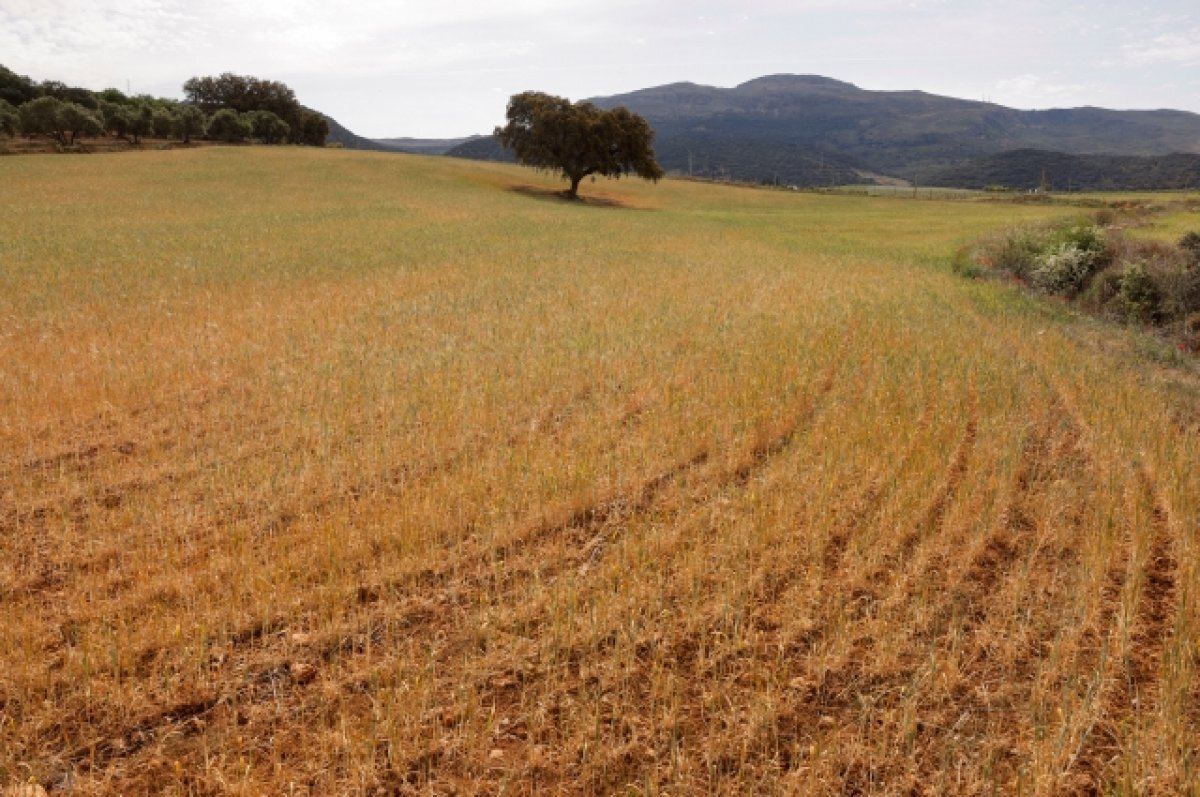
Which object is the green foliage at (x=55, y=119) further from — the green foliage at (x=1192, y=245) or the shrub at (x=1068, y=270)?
the green foliage at (x=1192, y=245)

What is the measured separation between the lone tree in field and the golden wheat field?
5020cm

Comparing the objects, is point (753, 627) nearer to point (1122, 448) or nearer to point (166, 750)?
point (166, 750)

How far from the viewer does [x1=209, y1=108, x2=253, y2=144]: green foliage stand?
301 ft

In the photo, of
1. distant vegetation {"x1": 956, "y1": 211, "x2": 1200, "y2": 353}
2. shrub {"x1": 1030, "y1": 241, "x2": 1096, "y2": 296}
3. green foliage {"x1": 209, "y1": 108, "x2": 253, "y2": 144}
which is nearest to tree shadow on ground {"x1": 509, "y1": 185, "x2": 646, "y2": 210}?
distant vegetation {"x1": 956, "y1": 211, "x2": 1200, "y2": 353}

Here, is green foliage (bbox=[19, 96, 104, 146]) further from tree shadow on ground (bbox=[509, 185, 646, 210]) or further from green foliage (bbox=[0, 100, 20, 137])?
tree shadow on ground (bbox=[509, 185, 646, 210])

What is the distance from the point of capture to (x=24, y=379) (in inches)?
420

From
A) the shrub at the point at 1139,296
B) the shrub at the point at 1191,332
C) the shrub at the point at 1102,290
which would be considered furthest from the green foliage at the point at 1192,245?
the shrub at the point at 1191,332

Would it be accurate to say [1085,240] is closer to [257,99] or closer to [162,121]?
[162,121]

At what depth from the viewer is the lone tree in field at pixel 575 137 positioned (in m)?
60.8

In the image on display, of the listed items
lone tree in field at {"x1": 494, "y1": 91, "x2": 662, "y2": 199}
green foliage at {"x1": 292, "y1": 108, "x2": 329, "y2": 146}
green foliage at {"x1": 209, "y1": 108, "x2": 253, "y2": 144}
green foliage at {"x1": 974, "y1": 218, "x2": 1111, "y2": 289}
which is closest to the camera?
green foliage at {"x1": 974, "y1": 218, "x2": 1111, "y2": 289}

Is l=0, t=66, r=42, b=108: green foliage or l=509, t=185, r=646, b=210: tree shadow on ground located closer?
l=509, t=185, r=646, b=210: tree shadow on ground

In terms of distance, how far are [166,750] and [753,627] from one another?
12.5 feet

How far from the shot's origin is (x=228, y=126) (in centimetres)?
9288

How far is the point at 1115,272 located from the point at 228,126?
334ft
